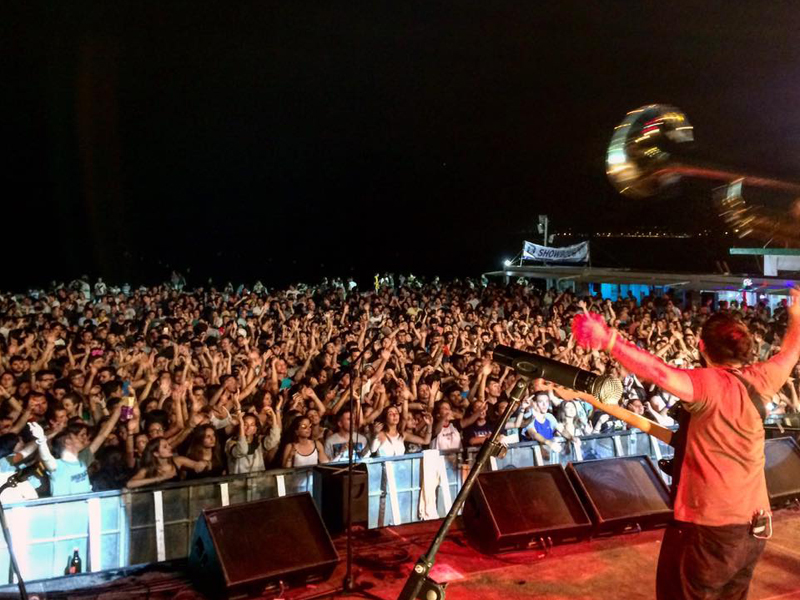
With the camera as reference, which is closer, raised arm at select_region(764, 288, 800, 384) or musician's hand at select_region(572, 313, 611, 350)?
musician's hand at select_region(572, 313, 611, 350)

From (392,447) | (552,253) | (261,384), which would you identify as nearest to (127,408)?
(261,384)

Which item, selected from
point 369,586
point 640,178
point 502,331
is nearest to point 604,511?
point 369,586

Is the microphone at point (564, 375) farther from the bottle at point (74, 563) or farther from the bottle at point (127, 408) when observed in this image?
the bottle at point (127, 408)

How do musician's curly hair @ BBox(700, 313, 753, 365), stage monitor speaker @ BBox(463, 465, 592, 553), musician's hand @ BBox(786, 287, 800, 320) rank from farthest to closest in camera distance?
1. stage monitor speaker @ BBox(463, 465, 592, 553)
2. musician's hand @ BBox(786, 287, 800, 320)
3. musician's curly hair @ BBox(700, 313, 753, 365)

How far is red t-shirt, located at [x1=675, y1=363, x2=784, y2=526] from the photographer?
2270 mm

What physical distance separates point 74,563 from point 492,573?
97.9 inches

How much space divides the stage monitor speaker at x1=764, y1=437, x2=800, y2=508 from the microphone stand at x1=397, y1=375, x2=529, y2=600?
3386mm

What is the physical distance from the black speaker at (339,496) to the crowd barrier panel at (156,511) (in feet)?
0.29

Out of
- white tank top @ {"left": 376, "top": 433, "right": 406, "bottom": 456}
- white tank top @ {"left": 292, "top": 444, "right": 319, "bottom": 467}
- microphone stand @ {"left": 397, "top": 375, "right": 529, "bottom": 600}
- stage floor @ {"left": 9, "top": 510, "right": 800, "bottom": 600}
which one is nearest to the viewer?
microphone stand @ {"left": 397, "top": 375, "right": 529, "bottom": 600}

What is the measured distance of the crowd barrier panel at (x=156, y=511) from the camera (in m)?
3.72

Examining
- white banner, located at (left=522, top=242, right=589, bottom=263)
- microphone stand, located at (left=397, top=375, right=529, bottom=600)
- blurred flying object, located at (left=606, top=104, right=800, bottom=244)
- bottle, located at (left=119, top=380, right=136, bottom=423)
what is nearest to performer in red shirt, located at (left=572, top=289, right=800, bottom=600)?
microphone stand, located at (left=397, top=375, right=529, bottom=600)

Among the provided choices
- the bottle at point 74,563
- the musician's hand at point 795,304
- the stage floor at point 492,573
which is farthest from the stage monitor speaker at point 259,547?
the musician's hand at point 795,304

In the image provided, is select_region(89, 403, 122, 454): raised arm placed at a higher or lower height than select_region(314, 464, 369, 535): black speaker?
higher

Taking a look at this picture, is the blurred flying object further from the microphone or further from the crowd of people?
the microphone
